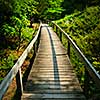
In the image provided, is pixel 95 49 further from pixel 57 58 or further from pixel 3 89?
pixel 3 89

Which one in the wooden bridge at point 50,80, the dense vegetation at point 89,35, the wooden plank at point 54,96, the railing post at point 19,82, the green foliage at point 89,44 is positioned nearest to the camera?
the wooden bridge at point 50,80

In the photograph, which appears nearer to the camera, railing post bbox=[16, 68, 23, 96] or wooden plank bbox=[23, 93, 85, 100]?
railing post bbox=[16, 68, 23, 96]

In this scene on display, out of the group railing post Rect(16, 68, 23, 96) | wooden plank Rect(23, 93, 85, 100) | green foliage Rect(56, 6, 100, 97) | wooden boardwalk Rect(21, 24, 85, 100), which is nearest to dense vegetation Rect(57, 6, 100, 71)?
green foliage Rect(56, 6, 100, 97)

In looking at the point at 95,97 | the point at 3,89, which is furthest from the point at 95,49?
the point at 3,89

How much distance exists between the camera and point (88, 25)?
65.1ft

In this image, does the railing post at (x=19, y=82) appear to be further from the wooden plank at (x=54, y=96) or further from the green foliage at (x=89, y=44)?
the green foliage at (x=89, y=44)

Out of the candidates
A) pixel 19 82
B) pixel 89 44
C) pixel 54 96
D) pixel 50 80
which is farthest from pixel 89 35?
pixel 19 82

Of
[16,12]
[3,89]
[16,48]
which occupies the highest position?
[16,12]

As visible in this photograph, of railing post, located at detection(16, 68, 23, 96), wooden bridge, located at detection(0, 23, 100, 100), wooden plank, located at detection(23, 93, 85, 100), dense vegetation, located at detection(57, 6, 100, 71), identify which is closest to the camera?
wooden bridge, located at detection(0, 23, 100, 100)

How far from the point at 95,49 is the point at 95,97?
6152mm

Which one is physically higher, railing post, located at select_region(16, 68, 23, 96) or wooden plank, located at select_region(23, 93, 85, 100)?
railing post, located at select_region(16, 68, 23, 96)

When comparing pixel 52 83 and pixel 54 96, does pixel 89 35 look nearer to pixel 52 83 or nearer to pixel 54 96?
pixel 52 83

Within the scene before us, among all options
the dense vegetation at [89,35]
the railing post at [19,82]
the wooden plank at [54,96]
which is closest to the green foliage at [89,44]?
the dense vegetation at [89,35]

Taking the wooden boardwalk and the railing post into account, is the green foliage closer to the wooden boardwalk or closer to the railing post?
the wooden boardwalk
